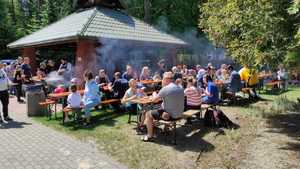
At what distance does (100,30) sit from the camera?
17328 mm

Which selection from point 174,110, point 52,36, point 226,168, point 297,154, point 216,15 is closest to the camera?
point 226,168

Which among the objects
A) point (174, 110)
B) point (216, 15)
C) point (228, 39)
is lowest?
point (174, 110)

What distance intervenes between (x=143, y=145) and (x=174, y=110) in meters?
1.02

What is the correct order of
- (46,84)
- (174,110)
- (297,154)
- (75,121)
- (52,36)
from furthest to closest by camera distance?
(52,36), (46,84), (75,121), (174,110), (297,154)

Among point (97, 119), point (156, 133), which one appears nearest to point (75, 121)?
point (97, 119)

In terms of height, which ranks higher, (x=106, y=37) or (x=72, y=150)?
(x=106, y=37)

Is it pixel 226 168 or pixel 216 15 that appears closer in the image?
pixel 226 168

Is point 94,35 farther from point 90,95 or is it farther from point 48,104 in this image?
point 90,95

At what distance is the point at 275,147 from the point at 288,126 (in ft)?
7.84

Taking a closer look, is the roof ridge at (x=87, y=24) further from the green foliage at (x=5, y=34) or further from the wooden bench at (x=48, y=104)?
the green foliage at (x=5, y=34)

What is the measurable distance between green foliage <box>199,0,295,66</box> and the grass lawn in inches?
76.4

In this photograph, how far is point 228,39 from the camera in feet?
37.0

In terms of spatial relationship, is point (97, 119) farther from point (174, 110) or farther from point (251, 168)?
point (251, 168)

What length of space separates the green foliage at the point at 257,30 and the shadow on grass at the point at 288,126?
6.05 feet
